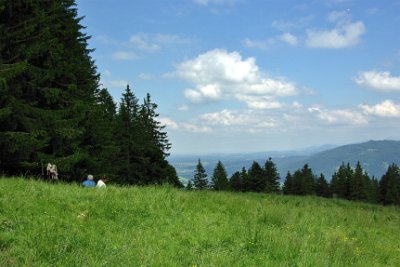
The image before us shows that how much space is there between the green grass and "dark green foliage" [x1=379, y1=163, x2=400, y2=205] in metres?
78.1

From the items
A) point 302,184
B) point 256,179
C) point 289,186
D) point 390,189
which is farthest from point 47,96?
point 390,189

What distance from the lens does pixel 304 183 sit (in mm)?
85875

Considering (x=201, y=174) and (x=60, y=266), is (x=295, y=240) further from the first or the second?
(x=201, y=174)

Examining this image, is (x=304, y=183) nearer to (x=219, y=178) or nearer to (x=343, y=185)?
(x=343, y=185)

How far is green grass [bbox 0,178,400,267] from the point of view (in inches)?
259

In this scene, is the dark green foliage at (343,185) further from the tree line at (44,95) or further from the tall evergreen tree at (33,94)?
the tall evergreen tree at (33,94)

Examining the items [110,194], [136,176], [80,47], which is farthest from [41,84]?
[136,176]

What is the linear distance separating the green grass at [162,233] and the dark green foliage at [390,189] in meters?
78.1

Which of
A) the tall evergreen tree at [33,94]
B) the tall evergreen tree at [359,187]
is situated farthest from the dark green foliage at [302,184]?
the tall evergreen tree at [33,94]

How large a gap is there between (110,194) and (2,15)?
12.8 meters

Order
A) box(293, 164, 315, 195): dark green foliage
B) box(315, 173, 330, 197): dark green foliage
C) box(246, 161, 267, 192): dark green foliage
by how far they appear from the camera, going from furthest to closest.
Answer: box(315, 173, 330, 197): dark green foliage < box(293, 164, 315, 195): dark green foliage < box(246, 161, 267, 192): dark green foliage

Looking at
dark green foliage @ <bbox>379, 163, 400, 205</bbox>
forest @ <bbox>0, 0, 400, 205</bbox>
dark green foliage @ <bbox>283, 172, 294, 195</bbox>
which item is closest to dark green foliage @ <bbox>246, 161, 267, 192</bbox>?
dark green foliage @ <bbox>283, 172, 294, 195</bbox>

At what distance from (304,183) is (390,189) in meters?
17.8

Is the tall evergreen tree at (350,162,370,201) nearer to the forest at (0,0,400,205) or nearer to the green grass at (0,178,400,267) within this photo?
the forest at (0,0,400,205)
